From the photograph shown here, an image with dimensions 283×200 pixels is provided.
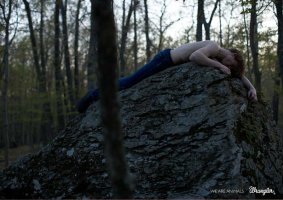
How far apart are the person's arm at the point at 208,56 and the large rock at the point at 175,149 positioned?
9cm

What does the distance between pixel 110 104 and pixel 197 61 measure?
11.6 feet

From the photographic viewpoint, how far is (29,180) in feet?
15.7

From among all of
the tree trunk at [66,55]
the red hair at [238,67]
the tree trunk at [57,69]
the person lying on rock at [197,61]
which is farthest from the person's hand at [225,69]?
the tree trunk at [66,55]

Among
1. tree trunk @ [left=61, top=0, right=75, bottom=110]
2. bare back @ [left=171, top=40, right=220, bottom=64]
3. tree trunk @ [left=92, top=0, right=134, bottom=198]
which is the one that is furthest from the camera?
tree trunk @ [left=61, top=0, right=75, bottom=110]

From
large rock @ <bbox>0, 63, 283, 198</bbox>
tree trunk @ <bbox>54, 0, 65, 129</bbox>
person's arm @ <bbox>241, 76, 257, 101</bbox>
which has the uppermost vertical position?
tree trunk @ <bbox>54, 0, 65, 129</bbox>

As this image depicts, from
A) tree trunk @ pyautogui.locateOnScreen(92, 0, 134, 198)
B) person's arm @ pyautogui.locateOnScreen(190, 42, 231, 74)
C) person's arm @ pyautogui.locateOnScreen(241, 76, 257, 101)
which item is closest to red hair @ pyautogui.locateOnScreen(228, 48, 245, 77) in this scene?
person's arm @ pyautogui.locateOnScreen(241, 76, 257, 101)

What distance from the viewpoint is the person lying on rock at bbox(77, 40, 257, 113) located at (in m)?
5.11

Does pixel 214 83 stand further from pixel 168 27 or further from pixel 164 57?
pixel 168 27

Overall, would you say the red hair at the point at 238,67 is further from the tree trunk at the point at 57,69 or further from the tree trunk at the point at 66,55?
the tree trunk at the point at 66,55

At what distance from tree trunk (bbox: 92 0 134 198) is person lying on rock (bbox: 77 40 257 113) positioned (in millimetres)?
3428

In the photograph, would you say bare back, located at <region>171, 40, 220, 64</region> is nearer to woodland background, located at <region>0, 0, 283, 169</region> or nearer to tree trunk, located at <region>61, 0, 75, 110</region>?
woodland background, located at <region>0, 0, 283, 169</region>

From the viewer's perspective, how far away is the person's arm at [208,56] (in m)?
5.04

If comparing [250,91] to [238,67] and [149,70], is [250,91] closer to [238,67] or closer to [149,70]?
[238,67]

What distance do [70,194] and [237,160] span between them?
193 cm
